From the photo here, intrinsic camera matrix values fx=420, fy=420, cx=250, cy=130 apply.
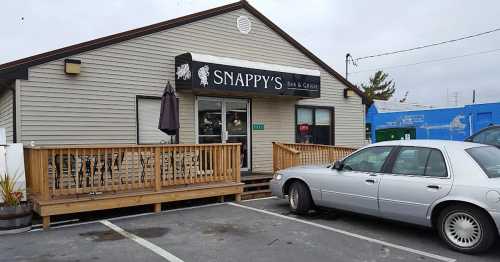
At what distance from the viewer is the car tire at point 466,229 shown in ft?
16.5

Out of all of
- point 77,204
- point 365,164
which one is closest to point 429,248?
point 365,164

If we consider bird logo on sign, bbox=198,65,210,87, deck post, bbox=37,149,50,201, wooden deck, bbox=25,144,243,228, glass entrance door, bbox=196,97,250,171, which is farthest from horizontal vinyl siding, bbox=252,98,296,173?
deck post, bbox=37,149,50,201

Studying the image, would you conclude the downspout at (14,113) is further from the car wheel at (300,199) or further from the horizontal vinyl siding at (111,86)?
the car wheel at (300,199)

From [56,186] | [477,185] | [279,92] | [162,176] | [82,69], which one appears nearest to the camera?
[477,185]

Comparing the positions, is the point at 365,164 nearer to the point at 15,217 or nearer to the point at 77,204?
the point at 77,204

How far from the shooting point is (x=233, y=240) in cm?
599

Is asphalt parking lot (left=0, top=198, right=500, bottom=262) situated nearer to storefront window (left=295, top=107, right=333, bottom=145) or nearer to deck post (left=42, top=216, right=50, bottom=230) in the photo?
deck post (left=42, top=216, right=50, bottom=230)

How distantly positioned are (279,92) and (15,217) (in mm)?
6988

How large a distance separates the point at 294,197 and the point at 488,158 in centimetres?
328

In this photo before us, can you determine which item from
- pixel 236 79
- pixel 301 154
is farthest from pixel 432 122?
pixel 236 79

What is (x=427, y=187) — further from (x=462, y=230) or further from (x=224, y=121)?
(x=224, y=121)

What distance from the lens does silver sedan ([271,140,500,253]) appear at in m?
5.09

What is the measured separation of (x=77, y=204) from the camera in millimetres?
7090

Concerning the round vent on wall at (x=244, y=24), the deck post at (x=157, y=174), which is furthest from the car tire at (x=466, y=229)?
the round vent on wall at (x=244, y=24)
